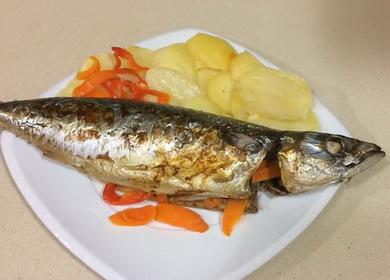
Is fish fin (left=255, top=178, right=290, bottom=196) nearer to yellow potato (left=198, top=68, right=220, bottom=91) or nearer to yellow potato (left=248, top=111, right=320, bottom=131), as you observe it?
yellow potato (left=248, top=111, right=320, bottom=131)

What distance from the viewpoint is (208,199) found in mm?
1312

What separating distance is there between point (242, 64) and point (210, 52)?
102 mm

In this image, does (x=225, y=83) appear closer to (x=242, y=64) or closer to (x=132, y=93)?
(x=242, y=64)

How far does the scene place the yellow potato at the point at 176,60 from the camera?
5.10 ft

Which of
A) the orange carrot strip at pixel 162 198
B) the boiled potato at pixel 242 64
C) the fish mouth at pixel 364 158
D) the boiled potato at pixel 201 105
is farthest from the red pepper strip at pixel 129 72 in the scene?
the fish mouth at pixel 364 158

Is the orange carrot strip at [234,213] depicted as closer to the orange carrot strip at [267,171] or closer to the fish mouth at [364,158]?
the orange carrot strip at [267,171]

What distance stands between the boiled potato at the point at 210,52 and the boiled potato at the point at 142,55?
0.11 m

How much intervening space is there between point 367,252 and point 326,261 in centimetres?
10

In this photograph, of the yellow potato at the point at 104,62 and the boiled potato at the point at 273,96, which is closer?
the boiled potato at the point at 273,96

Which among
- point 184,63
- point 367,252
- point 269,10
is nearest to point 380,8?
point 269,10

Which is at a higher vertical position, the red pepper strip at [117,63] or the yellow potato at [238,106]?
the red pepper strip at [117,63]

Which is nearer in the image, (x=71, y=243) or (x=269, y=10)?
(x=71, y=243)

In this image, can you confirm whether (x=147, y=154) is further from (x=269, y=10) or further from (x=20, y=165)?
(x=269, y=10)

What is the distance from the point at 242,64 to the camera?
4.99ft
